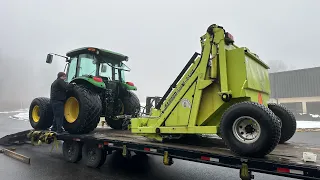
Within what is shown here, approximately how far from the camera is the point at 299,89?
25.7 metres

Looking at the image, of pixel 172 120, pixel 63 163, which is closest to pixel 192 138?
pixel 172 120

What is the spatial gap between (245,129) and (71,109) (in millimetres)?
4671

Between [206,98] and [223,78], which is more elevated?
[223,78]

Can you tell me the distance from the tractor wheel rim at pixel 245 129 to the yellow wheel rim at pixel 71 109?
171 inches

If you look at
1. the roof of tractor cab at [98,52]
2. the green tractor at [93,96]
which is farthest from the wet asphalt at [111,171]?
the roof of tractor cab at [98,52]

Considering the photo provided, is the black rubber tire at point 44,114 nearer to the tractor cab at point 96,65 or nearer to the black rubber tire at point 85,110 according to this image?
the tractor cab at point 96,65

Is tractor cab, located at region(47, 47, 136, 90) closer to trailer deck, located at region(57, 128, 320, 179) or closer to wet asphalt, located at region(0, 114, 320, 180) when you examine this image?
wet asphalt, located at region(0, 114, 320, 180)

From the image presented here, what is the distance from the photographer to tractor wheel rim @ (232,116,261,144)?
345 cm

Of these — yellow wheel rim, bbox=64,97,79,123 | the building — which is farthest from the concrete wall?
yellow wheel rim, bbox=64,97,79,123

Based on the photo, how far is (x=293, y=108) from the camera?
86.1ft

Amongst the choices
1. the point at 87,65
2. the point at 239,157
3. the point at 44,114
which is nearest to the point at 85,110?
the point at 87,65

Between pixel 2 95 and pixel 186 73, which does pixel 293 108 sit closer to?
pixel 186 73

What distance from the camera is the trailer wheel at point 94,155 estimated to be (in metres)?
5.56

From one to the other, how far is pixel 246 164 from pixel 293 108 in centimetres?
2623
